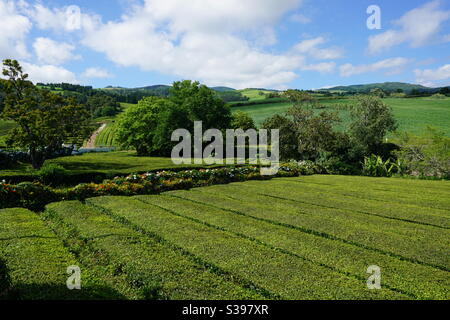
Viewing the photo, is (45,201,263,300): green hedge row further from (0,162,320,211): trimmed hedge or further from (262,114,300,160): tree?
(262,114,300,160): tree

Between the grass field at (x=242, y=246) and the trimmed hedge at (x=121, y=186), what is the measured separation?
1.21 m

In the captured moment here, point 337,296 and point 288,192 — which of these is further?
point 288,192

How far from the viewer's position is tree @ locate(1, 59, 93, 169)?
19.9 meters

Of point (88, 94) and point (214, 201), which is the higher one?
point (88, 94)

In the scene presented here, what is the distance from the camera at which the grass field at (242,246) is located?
513 cm

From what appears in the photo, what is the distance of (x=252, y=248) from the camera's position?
6922mm

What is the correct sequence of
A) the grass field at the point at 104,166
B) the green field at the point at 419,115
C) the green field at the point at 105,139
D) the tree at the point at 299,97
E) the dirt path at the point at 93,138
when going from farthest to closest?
the green field at the point at 105,139 → the dirt path at the point at 93,138 → the green field at the point at 419,115 → the tree at the point at 299,97 → the grass field at the point at 104,166

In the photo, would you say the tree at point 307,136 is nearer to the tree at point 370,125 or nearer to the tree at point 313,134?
the tree at point 313,134

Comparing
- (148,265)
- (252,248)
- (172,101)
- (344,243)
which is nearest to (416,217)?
(344,243)

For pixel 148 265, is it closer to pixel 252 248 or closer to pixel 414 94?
pixel 252 248

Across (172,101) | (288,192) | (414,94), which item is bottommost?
(288,192)

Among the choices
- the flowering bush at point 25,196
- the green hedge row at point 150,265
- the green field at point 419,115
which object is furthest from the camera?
the green field at point 419,115

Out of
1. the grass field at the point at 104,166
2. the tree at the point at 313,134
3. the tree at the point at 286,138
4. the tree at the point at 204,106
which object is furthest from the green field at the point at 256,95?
the grass field at the point at 104,166
